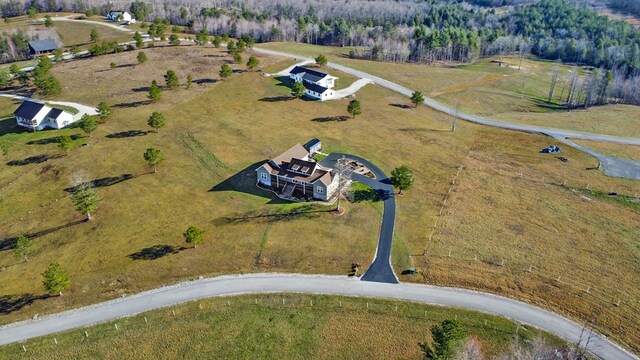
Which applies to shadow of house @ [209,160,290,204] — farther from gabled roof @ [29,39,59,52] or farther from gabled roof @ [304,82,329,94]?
gabled roof @ [29,39,59,52]

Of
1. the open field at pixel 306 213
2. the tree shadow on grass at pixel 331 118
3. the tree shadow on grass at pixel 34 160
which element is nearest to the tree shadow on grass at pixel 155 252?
the open field at pixel 306 213

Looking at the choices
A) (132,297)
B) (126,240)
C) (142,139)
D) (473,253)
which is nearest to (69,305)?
(132,297)

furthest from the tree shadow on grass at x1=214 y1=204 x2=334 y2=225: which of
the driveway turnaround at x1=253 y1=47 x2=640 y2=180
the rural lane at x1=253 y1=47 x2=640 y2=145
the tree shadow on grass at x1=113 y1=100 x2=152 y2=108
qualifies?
the driveway turnaround at x1=253 y1=47 x2=640 y2=180

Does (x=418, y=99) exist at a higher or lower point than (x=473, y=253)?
higher

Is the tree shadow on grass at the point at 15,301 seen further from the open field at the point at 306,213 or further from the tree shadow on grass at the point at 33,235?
the tree shadow on grass at the point at 33,235

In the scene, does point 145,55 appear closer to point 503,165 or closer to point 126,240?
point 126,240

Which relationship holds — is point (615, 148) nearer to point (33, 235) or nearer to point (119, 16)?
point (33, 235)

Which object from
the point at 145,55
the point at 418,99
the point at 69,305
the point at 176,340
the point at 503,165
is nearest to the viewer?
the point at 176,340
